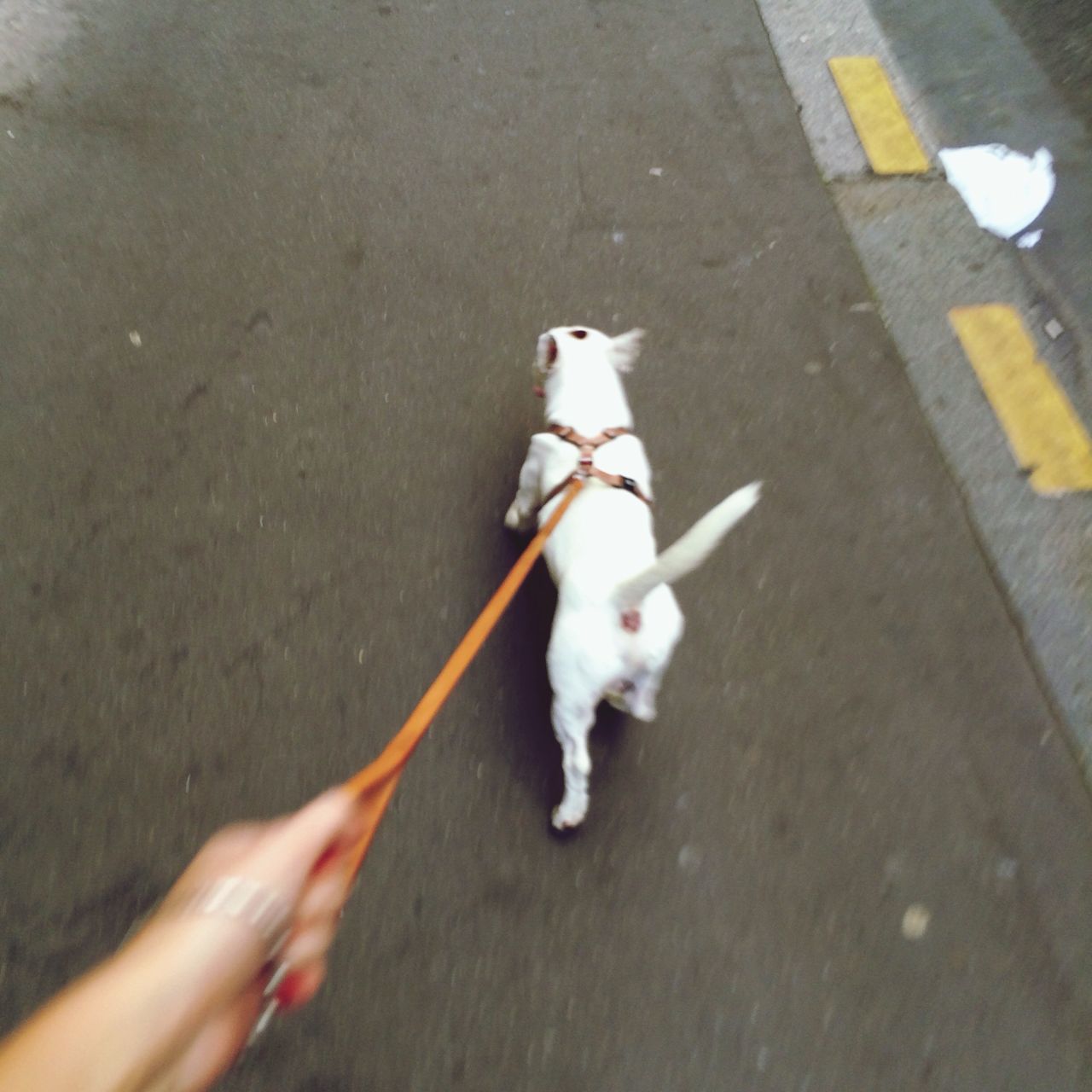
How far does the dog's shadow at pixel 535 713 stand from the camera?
222 centimetres

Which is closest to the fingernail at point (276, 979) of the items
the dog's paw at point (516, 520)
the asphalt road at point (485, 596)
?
the asphalt road at point (485, 596)

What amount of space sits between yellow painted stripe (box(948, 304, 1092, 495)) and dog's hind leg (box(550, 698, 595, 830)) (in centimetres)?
200

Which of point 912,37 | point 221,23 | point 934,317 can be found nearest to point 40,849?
point 934,317

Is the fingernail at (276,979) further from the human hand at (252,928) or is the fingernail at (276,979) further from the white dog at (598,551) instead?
the white dog at (598,551)

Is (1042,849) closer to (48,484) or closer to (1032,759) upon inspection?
(1032,759)

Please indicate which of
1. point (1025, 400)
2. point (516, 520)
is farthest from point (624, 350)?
point (1025, 400)

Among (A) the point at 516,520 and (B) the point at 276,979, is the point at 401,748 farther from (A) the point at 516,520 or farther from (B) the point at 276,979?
(A) the point at 516,520

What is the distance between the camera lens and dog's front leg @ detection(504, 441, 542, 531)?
2.31m

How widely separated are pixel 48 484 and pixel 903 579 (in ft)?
9.49

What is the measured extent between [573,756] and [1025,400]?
2.32 metres

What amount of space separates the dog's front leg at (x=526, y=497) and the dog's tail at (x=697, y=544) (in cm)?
76

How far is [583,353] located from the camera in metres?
2.33

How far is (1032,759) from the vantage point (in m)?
2.32

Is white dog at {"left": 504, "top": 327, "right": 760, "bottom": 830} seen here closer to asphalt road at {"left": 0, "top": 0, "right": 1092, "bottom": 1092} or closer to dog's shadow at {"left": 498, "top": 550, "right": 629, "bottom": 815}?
dog's shadow at {"left": 498, "top": 550, "right": 629, "bottom": 815}
